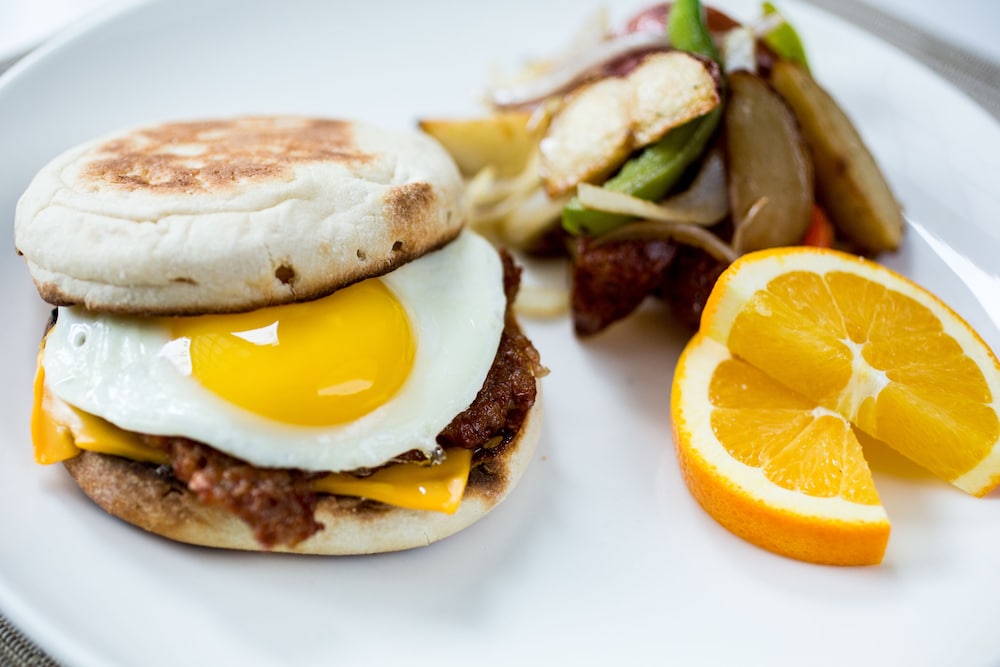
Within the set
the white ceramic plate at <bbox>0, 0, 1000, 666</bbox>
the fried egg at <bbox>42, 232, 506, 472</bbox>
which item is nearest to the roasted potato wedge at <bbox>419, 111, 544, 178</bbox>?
the white ceramic plate at <bbox>0, 0, 1000, 666</bbox>

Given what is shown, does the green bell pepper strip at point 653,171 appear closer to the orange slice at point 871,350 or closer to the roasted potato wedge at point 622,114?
the roasted potato wedge at point 622,114

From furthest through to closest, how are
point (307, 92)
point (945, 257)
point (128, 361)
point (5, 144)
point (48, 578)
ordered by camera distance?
1. point (307, 92)
2. point (945, 257)
3. point (5, 144)
4. point (128, 361)
5. point (48, 578)

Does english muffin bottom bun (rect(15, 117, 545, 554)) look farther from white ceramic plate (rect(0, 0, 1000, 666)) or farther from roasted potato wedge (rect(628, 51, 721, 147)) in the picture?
roasted potato wedge (rect(628, 51, 721, 147))

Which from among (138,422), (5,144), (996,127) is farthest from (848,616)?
(5,144)

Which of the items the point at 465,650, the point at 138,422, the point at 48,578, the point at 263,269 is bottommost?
the point at 465,650

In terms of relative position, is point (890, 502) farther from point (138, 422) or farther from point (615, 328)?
point (138, 422)
